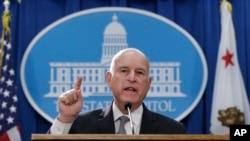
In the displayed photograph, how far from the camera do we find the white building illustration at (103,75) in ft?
15.6

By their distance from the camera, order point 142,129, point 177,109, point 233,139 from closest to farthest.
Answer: point 233,139, point 142,129, point 177,109

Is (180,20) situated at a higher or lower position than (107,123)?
higher

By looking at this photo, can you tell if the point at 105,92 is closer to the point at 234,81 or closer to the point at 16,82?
the point at 16,82

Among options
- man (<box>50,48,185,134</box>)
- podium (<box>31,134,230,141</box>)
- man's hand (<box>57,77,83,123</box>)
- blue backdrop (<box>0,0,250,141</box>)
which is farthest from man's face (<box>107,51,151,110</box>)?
blue backdrop (<box>0,0,250,141</box>)

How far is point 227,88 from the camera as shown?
4.71 metres

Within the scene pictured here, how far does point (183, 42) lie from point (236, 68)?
551mm

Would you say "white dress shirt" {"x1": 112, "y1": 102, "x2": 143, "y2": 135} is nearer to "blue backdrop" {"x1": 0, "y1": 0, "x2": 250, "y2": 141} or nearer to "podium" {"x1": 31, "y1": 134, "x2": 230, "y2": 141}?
"podium" {"x1": 31, "y1": 134, "x2": 230, "y2": 141}

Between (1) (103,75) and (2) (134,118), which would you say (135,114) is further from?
(1) (103,75)

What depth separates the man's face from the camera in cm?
279

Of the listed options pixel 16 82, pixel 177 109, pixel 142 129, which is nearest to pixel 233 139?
pixel 142 129

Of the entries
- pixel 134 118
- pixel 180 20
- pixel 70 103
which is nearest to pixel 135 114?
pixel 134 118

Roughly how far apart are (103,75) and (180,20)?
3.03 ft

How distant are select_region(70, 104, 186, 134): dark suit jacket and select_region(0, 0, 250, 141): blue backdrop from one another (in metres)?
2.00

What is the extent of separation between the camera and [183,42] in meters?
4.81
